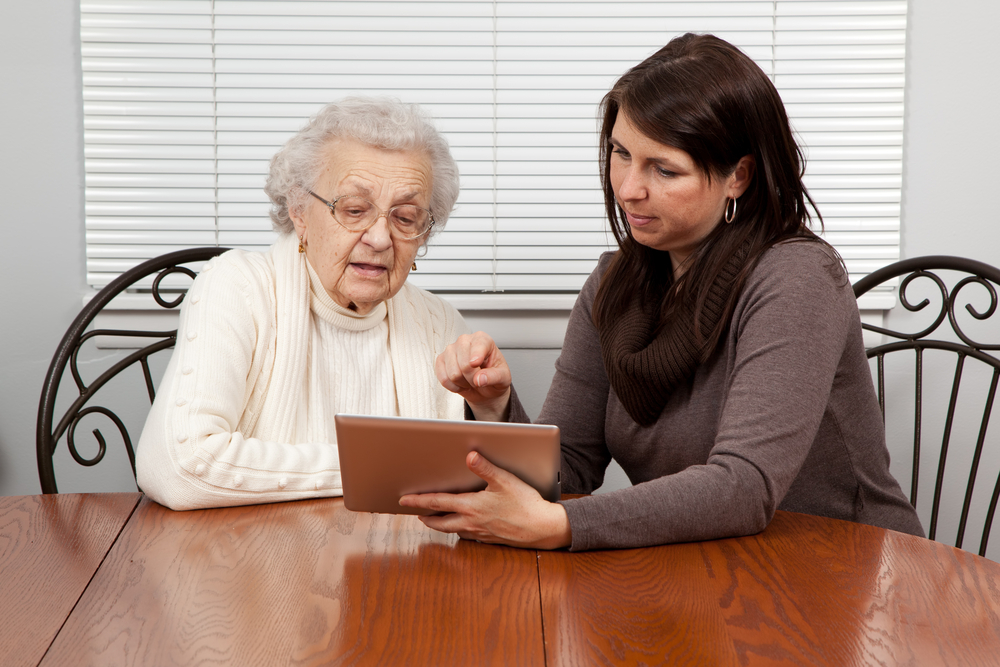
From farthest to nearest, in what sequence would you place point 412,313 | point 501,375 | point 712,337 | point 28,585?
1. point 412,313
2. point 501,375
3. point 712,337
4. point 28,585

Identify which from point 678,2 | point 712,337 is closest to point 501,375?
point 712,337

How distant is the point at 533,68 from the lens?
2104mm

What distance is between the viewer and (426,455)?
107 cm

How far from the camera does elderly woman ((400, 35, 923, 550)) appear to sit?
3.80ft

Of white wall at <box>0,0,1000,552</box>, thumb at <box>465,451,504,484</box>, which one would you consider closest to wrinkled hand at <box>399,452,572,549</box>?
thumb at <box>465,451,504,484</box>

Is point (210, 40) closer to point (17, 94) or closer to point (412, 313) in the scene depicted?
point (17, 94)

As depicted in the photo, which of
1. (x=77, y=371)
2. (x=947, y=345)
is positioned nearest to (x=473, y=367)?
(x=77, y=371)

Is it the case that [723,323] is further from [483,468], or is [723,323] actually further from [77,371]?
[77,371]

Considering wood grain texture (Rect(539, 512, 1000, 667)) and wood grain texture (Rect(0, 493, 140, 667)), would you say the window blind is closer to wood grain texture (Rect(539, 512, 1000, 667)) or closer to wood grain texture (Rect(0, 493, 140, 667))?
wood grain texture (Rect(0, 493, 140, 667))

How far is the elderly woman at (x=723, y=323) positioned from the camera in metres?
1.16

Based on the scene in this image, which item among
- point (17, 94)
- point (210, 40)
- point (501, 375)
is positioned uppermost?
point (210, 40)

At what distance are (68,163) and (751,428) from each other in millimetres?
1789

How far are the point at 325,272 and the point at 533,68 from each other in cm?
85

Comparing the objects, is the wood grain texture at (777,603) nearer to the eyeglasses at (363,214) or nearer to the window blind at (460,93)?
the eyeglasses at (363,214)
